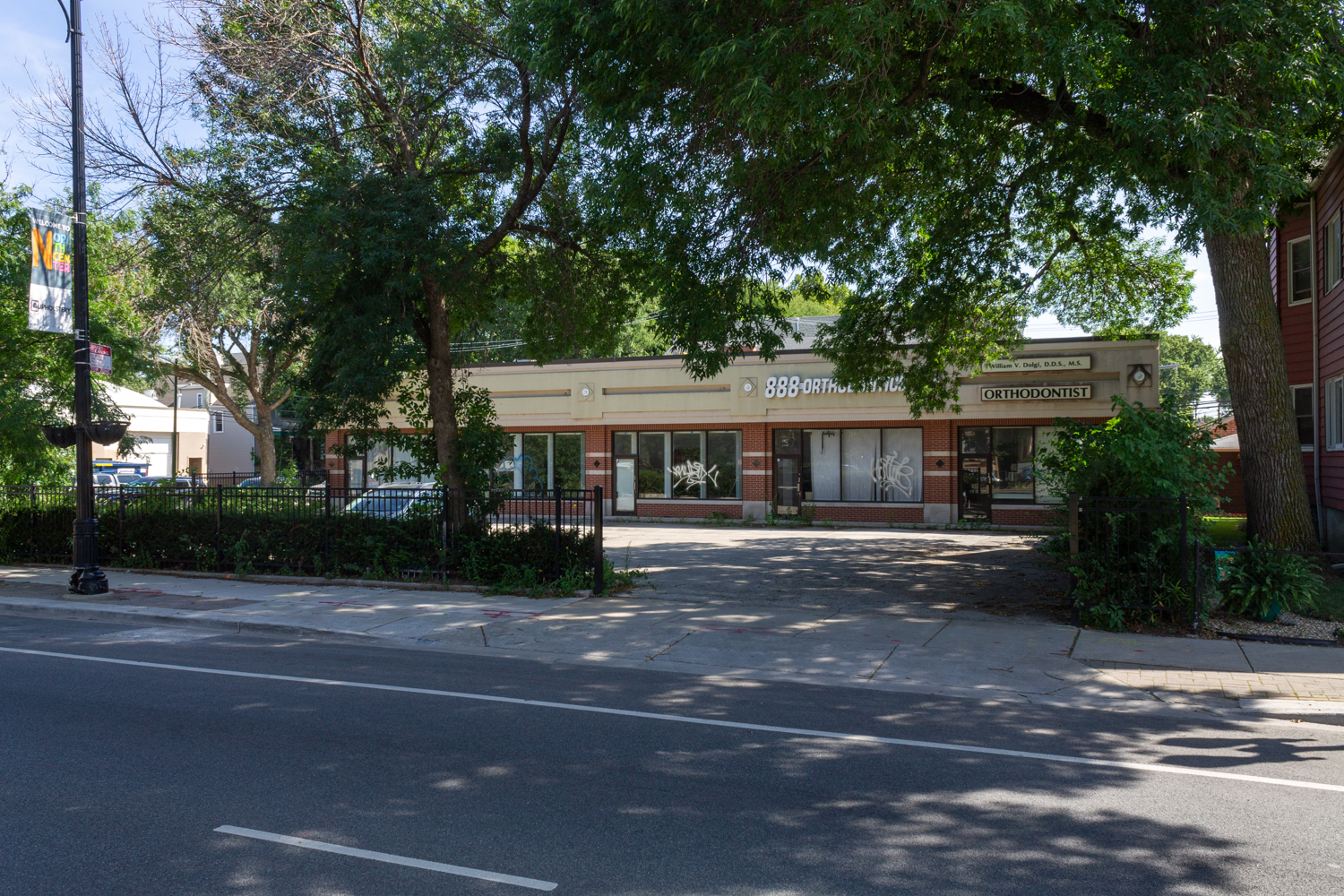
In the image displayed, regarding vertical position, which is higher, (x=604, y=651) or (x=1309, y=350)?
(x=1309, y=350)

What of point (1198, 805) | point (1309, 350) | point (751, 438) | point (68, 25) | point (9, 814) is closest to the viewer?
point (9, 814)

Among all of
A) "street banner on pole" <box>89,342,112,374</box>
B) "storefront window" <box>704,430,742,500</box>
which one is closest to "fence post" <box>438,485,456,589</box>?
"street banner on pole" <box>89,342,112,374</box>

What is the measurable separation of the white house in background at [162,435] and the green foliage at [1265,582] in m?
44.0

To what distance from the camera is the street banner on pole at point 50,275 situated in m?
13.4

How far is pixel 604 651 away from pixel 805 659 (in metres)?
2.23

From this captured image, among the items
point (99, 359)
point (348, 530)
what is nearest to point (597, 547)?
point (348, 530)

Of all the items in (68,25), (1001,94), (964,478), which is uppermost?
(68,25)

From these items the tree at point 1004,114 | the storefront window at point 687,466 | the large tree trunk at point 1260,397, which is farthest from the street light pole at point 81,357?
the storefront window at point 687,466

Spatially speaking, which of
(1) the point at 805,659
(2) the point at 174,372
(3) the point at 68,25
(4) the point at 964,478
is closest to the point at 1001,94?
(1) the point at 805,659

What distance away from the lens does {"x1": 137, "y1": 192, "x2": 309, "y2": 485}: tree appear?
15.4m

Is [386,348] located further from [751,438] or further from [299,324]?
[751,438]

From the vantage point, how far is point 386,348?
533 inches

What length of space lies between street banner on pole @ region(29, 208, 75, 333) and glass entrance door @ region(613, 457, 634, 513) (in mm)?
19131

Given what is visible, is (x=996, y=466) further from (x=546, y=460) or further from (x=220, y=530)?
(x=220, y=530)
